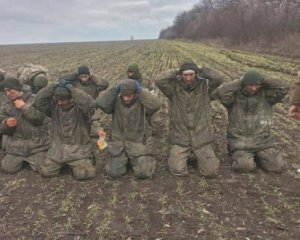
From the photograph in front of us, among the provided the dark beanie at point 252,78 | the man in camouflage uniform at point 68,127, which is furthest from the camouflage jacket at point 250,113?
the man in camouflage uniform at point 68,127

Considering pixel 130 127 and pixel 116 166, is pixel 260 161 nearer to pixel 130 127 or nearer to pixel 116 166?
pixel 130 127

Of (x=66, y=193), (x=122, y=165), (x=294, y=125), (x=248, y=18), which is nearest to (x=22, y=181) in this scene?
(x=66, y=193)

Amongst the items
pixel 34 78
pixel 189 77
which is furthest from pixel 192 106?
pixel 34 78

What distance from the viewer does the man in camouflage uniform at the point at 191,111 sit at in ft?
23.2

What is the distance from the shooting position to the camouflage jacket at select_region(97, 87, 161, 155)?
22.6 ft

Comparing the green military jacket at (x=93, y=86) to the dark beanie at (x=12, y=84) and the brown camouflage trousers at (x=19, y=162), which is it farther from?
the dark beanie at (x=12, y=84)

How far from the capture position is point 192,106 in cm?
714

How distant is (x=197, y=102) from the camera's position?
7137 millimetres

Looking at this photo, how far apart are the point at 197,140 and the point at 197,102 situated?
56cm

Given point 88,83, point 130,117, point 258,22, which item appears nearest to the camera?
point 130,117

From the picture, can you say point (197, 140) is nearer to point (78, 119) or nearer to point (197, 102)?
point (197, 102)

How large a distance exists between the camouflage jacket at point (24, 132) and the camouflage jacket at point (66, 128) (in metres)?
0.23

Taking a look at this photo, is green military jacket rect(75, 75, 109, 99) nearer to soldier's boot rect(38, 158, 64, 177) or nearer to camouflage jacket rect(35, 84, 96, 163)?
camouflage jacket rect(35, 84, 96, 163)

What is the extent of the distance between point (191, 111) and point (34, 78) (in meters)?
3.31
